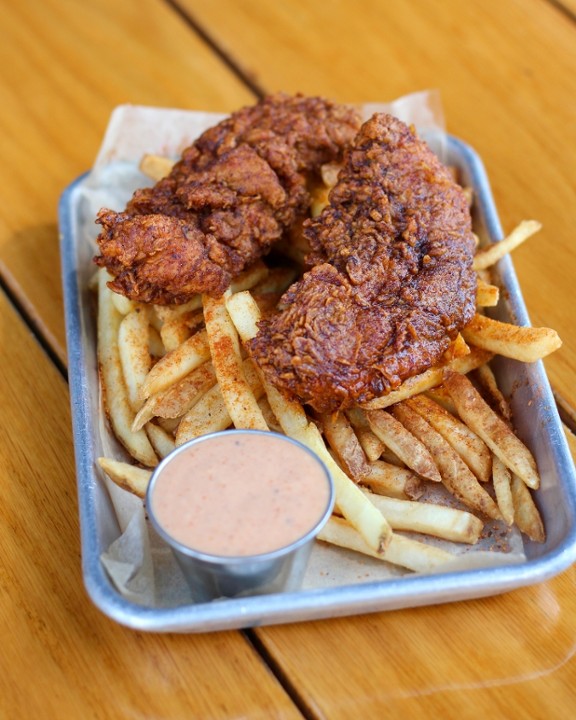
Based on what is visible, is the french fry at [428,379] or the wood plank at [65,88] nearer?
the french fry at [428,379]

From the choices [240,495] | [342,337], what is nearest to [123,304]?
[342,337]

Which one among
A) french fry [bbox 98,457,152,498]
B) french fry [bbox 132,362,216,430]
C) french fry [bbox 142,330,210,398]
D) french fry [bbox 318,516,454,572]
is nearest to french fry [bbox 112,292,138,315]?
french fry [bbox 142,330,210,398]

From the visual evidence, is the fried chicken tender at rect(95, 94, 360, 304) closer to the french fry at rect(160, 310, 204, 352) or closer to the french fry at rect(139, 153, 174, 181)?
the french fry at rect(160, 310, 204, 352)

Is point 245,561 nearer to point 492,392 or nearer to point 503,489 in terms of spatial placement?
point 503,489

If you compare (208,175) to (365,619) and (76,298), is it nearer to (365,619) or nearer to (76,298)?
(76,298)

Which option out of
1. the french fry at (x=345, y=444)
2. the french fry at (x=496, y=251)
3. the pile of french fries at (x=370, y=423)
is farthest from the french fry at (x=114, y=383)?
the french fry at (x=496, y=251)

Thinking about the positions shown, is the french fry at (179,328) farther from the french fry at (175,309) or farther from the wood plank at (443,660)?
the wood plank at (443,660)
